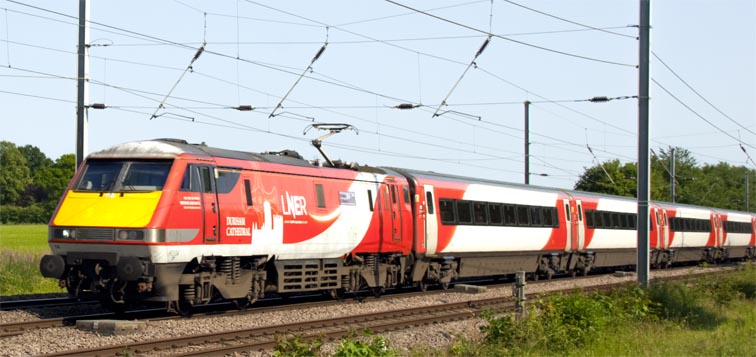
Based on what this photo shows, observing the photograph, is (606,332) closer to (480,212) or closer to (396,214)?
(396,214)

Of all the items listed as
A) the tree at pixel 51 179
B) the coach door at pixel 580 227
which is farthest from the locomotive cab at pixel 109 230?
the tree at pixel 51 179

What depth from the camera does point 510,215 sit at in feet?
93.1

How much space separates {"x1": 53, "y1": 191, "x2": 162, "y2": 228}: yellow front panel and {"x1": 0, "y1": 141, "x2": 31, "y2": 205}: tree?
74273 mm

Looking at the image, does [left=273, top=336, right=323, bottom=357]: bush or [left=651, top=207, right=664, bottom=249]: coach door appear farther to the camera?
[left=651, top=207, right=664, bottom=249]: coach door

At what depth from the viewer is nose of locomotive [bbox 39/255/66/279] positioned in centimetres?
1583

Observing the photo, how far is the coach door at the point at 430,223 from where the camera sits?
24109 mm

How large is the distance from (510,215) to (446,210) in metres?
3.97

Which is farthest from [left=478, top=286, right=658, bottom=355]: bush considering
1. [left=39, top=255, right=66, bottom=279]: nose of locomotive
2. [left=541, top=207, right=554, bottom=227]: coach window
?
[left=541, top=207, right=554, bottom=227]: coach window

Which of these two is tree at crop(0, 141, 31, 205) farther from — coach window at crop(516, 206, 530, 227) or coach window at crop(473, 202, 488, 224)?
coach window at crop(473, 202, 488, 224)

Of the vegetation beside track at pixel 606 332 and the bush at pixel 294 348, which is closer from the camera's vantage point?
the bush at pixel 294 348

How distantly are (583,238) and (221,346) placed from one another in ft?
71.5

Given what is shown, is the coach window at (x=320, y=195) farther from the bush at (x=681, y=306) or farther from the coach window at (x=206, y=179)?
the bush at (x=681, y=306)

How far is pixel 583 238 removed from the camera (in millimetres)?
32969

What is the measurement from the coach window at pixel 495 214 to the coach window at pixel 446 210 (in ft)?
7.41
